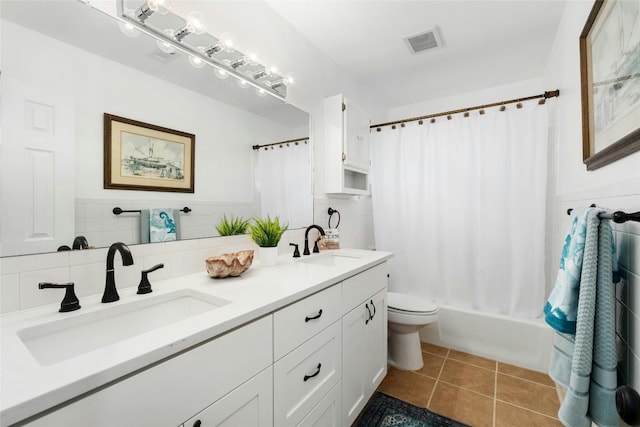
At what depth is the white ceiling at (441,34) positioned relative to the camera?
1.70 metres

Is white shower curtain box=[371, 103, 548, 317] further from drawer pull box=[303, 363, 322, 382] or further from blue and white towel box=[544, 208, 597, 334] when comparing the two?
drawer pull box=[303, 363, 322, 382]

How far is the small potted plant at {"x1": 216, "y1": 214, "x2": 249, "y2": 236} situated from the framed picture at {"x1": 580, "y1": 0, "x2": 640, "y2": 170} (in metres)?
1.53

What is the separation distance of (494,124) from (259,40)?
1.82 m

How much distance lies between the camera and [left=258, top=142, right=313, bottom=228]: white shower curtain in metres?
1.65

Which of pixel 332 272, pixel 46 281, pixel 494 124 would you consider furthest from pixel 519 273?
pixel 46 281

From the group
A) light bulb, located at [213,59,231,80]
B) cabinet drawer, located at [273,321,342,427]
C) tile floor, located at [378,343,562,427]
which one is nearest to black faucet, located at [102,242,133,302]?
cabinet drawer, located at [273,321,342,427]

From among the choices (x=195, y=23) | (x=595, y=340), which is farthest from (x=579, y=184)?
(x=195, y=23)

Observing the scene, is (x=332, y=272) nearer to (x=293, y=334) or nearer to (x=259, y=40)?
(x=293, y=334)

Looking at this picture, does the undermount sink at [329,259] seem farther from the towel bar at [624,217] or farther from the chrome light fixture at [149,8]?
the chrome light fixture at [149,8]

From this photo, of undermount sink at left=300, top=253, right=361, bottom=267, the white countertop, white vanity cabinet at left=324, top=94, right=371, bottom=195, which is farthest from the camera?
white vanity cabinet at left=324, top=94, right=371, bottom=195

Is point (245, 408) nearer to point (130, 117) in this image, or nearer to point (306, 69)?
point (130, 117)

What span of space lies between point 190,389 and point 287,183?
52.6 inches

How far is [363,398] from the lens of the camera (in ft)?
4.95

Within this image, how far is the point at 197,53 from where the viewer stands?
51.0 inches
